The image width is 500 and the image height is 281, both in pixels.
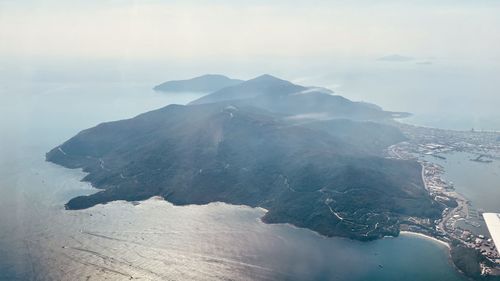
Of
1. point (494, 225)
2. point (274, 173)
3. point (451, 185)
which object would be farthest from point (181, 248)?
point (451, 185)

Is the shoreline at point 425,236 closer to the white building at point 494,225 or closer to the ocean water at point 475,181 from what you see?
the white building at point 494,225

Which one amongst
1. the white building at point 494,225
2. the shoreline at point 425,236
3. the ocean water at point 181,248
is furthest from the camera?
the shoreline at point 425,236

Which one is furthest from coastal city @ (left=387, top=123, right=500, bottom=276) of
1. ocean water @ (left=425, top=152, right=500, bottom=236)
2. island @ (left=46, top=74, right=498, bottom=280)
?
ocean water @ (left=425, top=152, right=500, bottom=236)

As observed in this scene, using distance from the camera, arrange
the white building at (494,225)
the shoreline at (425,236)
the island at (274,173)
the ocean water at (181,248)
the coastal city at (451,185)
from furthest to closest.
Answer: the island at (274,173), the shoreline at (425,236), the coastal city at (451,185), the ocean water at (181,248), the white building at (494,225)

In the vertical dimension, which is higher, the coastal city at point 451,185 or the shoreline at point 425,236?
the coastal city at point 451,185

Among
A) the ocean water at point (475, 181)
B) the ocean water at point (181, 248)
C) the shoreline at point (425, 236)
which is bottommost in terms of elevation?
the ocean water at point (181, 248)

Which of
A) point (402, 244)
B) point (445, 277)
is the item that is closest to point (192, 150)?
point (402, 244)

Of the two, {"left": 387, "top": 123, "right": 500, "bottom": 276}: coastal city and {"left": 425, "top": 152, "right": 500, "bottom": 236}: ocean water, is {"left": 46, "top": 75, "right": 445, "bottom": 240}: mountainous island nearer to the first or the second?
{"left": 387, "top": 123, "right": 500, "bottom": 276}: coastal city

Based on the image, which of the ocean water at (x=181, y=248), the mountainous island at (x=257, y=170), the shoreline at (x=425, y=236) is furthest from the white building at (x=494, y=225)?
the mountainous island at (x=257, y=170)

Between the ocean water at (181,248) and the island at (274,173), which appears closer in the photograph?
the ocean water at (181,248)
